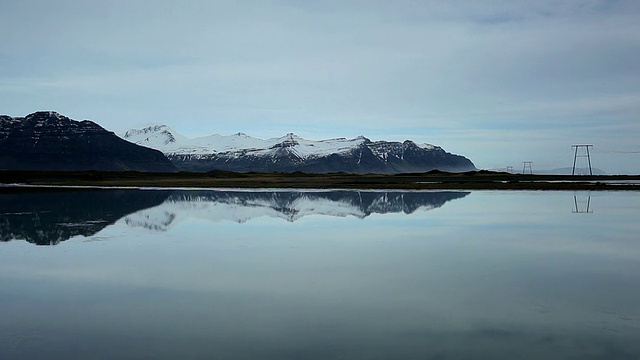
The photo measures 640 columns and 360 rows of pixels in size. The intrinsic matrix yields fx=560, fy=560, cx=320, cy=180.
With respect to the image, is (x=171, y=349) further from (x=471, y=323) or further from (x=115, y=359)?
(x=471, y=323)

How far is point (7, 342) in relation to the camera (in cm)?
919

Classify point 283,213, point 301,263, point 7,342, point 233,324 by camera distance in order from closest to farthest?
1. point 7,342
2. point 233,324
3. point 301,263
4. point 283,213

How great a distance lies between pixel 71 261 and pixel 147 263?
7.95 ft

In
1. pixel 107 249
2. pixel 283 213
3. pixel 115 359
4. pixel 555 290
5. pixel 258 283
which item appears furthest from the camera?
pixel 283 213

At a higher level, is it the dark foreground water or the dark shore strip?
the dark shore strip

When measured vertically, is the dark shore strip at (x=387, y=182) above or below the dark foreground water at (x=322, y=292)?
above

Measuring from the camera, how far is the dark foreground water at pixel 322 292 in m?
9.06

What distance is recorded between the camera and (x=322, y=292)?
12.8m

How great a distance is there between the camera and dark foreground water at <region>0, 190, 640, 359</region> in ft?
29.7

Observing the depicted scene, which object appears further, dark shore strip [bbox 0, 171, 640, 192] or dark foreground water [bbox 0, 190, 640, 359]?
dark shore strip [bbox 0, 171, 640, 192]

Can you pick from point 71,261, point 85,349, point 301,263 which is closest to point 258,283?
point 301,263

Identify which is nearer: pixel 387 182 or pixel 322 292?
pixel 322 292

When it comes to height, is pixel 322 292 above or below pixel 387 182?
below

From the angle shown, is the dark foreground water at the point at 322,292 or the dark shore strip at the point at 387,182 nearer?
the dark foreground water at the point at 322,292
